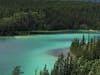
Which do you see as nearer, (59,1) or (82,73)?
(82,73)

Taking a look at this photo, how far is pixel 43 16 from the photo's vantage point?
300 ft

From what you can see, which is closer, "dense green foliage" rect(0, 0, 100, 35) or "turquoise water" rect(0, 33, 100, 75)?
"turquoise water" rect(0, 33, 100, 75)

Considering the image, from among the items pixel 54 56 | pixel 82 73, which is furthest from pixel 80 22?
pixel 82 73

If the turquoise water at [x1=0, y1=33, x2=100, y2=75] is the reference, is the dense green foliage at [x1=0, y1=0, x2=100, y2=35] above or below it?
below

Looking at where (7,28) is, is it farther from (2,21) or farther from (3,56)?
(3,56)

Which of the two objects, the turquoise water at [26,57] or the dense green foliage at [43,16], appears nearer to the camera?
the turquoise water at [26,57]

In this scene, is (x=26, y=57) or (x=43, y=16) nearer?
(x=26, y=57)

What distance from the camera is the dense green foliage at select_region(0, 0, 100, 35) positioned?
8045cm

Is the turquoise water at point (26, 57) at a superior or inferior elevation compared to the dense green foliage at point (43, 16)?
superior

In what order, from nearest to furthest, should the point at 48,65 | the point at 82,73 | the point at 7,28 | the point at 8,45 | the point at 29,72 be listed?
the point at 82,73, the point at 29,72, the point at 48,65, the point at 8,45, the point at 7,28

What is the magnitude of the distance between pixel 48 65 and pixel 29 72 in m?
4.46

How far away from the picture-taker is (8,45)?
55.1 m

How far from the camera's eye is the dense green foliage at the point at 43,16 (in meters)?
80.4

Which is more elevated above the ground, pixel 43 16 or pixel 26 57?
pixel 26 57
